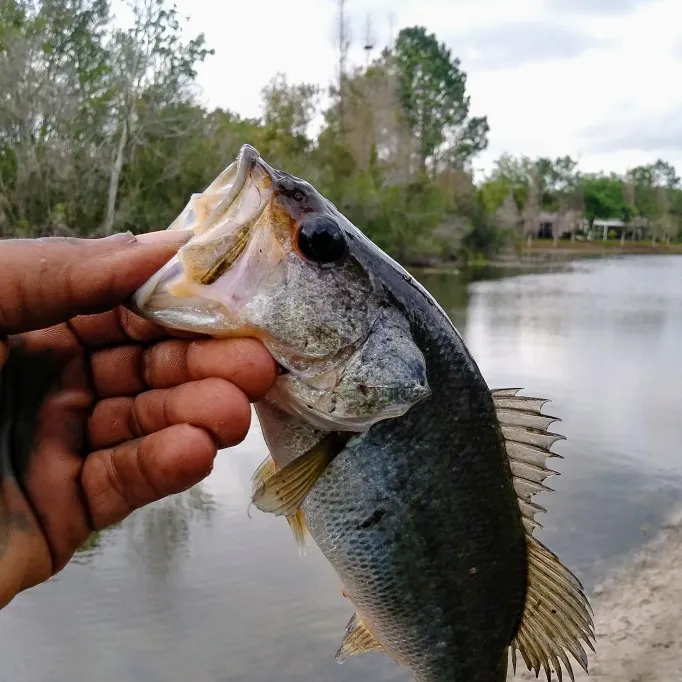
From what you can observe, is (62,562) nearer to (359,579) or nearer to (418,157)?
(359,579)

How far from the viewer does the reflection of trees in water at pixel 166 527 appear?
16.5ft

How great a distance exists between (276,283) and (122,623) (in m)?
3.44

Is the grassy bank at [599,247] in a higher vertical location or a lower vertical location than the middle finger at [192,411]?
lower

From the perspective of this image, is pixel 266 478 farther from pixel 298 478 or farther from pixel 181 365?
pixel 181 365

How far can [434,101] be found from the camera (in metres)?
62.1

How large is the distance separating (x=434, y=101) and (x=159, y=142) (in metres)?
44.9

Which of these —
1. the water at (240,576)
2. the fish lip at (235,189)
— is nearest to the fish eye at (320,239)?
the fish lip at (235,189)

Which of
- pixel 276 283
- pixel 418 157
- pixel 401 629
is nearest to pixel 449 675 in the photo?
pixel 401 629

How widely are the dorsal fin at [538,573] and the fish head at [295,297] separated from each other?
382 mm

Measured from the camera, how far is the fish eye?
5.43ft

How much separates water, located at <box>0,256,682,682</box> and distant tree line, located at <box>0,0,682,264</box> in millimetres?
15546

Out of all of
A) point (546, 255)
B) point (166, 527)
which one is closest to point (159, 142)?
point (166, 527)

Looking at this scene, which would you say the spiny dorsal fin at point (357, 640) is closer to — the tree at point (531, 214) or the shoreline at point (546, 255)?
the shoreline at point (546, 255)

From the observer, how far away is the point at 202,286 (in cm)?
160
